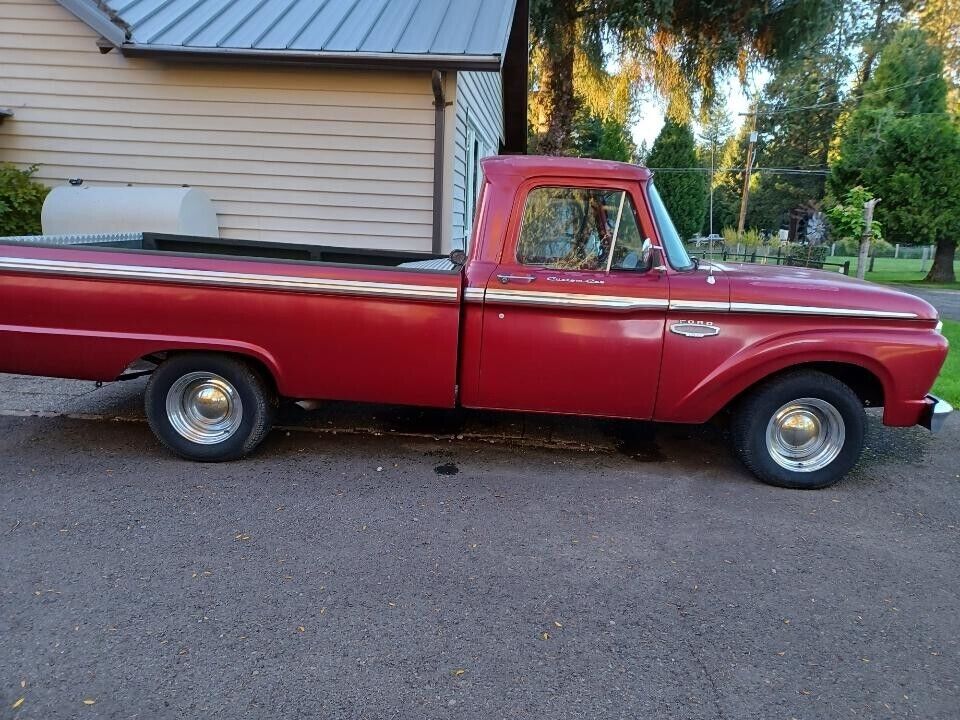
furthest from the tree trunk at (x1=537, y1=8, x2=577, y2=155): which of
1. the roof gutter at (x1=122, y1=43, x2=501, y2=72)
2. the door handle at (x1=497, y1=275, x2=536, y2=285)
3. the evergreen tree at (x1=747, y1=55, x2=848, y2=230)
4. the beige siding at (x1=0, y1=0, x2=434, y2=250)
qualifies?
the evergreen tree at (x1=747, y1=55, x2=848, y2=230)

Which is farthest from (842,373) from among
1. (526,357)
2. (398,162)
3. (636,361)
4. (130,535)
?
(398,162)

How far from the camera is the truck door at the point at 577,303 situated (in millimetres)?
4129

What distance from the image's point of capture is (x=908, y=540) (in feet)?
12.4

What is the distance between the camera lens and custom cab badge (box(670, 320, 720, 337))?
4129 mm

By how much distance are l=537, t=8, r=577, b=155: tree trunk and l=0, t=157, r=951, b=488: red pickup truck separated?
1326 centimetres

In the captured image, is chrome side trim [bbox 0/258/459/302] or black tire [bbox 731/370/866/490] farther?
black tire [bbox 731/370/866/490]

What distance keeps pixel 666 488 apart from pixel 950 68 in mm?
37575

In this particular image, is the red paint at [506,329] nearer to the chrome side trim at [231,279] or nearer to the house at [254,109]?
the chrome side trim at [231,279]

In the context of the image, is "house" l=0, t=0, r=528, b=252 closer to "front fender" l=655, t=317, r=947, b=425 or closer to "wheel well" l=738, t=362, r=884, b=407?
"front fender" l=655, t=317, r=947, b=425

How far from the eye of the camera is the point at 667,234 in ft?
14.1

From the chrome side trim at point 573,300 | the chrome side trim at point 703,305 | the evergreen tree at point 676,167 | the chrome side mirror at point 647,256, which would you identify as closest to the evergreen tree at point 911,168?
the evergreen tree at point 676,167

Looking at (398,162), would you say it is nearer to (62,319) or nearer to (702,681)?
(62,319)

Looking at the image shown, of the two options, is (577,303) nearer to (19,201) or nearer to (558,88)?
(19,201)

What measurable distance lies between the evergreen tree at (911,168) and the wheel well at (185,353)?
80.5ft
